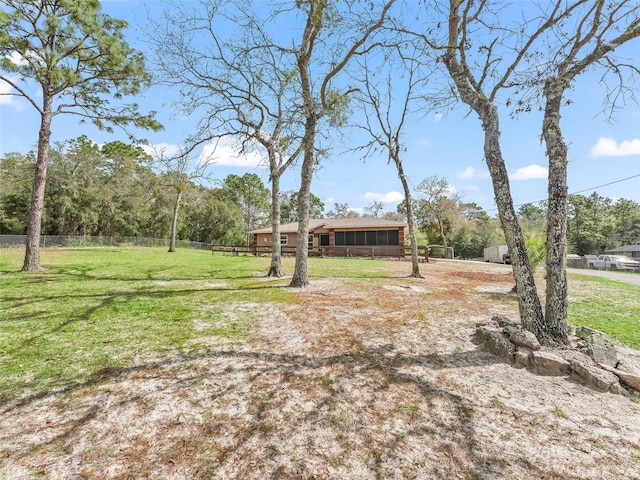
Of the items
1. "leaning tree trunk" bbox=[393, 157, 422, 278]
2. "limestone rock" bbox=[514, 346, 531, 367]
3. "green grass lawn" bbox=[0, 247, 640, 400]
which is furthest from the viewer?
"leaning tree trunk" bbox=[393, 157, 422, 278]

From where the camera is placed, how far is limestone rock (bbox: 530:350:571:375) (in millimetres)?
3264

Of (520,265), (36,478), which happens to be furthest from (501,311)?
(36,478)

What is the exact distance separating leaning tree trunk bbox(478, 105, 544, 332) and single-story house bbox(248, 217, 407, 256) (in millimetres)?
17757

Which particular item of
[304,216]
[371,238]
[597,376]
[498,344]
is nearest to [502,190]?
[498,344]

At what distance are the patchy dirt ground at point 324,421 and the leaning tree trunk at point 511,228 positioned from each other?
3.02ft

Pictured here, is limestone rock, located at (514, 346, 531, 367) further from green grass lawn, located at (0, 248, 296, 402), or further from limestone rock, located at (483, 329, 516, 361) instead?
green grass lawn, located at (0, 248, 296, 402)

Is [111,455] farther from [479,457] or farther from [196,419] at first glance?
[479,457]

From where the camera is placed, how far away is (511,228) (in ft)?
13.6

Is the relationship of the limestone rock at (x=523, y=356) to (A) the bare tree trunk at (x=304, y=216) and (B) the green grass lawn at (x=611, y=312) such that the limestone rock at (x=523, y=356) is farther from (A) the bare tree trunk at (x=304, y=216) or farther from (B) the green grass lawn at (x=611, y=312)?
(A) the bare tree trunk at (x=304, y=216)

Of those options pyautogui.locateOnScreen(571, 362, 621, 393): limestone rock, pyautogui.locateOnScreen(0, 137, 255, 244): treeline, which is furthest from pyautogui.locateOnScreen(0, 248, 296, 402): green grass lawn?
pyautogui.locateOnScreen(0, 137, 255, 244): treeline

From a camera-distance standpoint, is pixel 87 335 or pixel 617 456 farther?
pixel 87 335

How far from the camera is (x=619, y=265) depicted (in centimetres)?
2109

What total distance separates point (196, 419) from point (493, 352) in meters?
3.65

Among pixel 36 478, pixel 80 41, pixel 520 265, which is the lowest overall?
pixel 36 478
